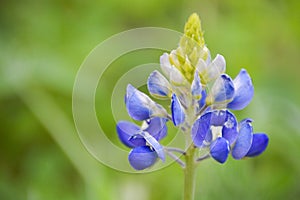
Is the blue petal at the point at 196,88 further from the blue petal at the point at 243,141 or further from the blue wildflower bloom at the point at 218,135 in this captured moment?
the blue petal at the point at 243,141

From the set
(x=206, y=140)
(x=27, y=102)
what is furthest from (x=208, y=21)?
(x=206, y=140)

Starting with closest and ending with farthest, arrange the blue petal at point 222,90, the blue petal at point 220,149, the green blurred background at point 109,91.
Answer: the blue petal at point 220,149 < the blue petal at point 222,90 < the green blurred background at point 109,91

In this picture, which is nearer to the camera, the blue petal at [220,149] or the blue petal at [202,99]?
the blue petal at [220,149]

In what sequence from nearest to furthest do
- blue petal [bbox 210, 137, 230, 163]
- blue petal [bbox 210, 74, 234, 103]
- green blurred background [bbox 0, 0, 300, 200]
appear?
blue petal [bbox 210, 137, 230, 163] < blue petal [bbox 210, 74, 234, 103] < green blurred background [bbox 0, 0, 300, 200]

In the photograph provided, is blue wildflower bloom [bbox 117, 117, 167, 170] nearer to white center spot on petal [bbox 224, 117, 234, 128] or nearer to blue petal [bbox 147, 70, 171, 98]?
blue petal [bbox 147, 70, 171, 98]

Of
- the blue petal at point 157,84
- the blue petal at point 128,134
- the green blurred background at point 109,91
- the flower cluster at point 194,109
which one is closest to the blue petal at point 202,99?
the flower cluster at point 194,109

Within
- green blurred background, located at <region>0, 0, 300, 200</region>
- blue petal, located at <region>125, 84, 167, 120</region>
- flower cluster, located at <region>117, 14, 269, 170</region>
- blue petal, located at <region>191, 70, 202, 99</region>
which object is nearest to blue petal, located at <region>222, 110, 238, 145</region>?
flower cluster, located at <region>117, 14, 269, 170</region>

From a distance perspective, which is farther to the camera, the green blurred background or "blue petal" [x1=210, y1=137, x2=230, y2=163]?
the green blurred background
